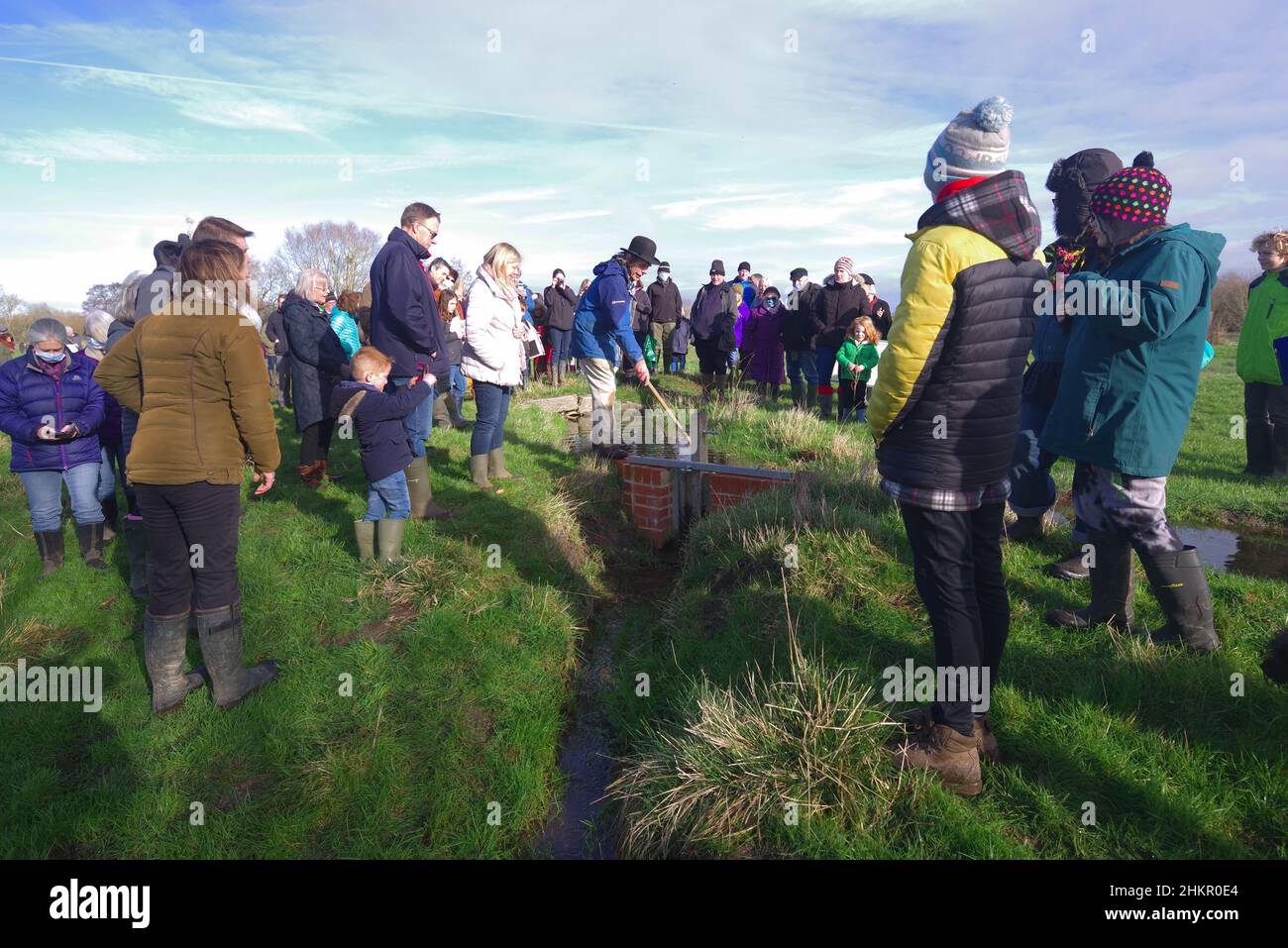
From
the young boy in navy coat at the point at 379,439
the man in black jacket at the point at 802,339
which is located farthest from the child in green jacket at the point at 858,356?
the young boy in navy coat at the point at 379,439

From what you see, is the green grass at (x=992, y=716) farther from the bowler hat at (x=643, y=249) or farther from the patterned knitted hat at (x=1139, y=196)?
the bowler hat at (x=643, y=249)

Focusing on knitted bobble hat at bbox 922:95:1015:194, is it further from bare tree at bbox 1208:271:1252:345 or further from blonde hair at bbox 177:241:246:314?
bare tree at bbox 1208:271:1252:345

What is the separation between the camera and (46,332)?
5.26 m

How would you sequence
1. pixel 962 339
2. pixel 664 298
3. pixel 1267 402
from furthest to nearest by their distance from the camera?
pixel 664 298, pixel 1267 402, pixel 962 339

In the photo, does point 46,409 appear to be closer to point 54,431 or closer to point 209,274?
point 54,431

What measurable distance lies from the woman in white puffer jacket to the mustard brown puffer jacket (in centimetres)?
294

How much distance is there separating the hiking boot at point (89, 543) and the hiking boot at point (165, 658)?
2271 mm

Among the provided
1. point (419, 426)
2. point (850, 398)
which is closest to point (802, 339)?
point (850, 398)

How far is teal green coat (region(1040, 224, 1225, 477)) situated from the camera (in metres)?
3.28

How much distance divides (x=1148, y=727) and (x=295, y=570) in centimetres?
508

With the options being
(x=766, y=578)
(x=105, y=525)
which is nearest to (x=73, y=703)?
(x=105, y=525)

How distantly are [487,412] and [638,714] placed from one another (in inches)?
138

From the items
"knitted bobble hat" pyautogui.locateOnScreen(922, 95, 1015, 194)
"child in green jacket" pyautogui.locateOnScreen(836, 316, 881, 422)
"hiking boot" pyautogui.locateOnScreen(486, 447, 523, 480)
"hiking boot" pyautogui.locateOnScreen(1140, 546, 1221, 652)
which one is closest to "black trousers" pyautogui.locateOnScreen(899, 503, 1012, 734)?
"hiking boot" pyautogui.locateOnScreen(1140, 546, 1221, 652)
